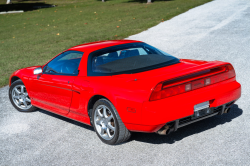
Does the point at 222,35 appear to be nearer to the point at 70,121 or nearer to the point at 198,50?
the point at 198,50

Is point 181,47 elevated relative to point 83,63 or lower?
lower

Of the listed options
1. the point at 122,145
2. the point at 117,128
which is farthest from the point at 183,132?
the point at 117,128

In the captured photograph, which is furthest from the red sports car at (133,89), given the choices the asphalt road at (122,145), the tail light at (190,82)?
the asphalt road at (122,145)

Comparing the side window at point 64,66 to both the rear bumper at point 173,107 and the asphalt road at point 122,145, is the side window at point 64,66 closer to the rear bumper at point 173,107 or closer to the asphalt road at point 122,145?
the asphalt road at point 122,145

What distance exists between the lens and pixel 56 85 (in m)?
4.91

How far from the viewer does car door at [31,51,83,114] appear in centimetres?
473

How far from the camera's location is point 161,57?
4.68 metres

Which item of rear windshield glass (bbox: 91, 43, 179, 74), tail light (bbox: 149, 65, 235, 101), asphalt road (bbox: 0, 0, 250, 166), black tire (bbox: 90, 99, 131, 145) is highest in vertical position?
rear windshield glass (bbox: 91, 43, 179, 74)

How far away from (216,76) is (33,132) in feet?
9.84

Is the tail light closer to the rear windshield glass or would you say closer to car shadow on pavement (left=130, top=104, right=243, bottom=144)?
the rear windshield glass

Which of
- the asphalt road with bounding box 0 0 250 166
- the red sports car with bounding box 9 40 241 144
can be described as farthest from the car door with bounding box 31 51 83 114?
the asphalt road with bounding box 0 0 250 166

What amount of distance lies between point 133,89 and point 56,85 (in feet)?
5.58

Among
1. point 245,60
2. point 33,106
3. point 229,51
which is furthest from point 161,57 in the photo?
point 229,51

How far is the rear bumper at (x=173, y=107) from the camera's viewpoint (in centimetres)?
358
